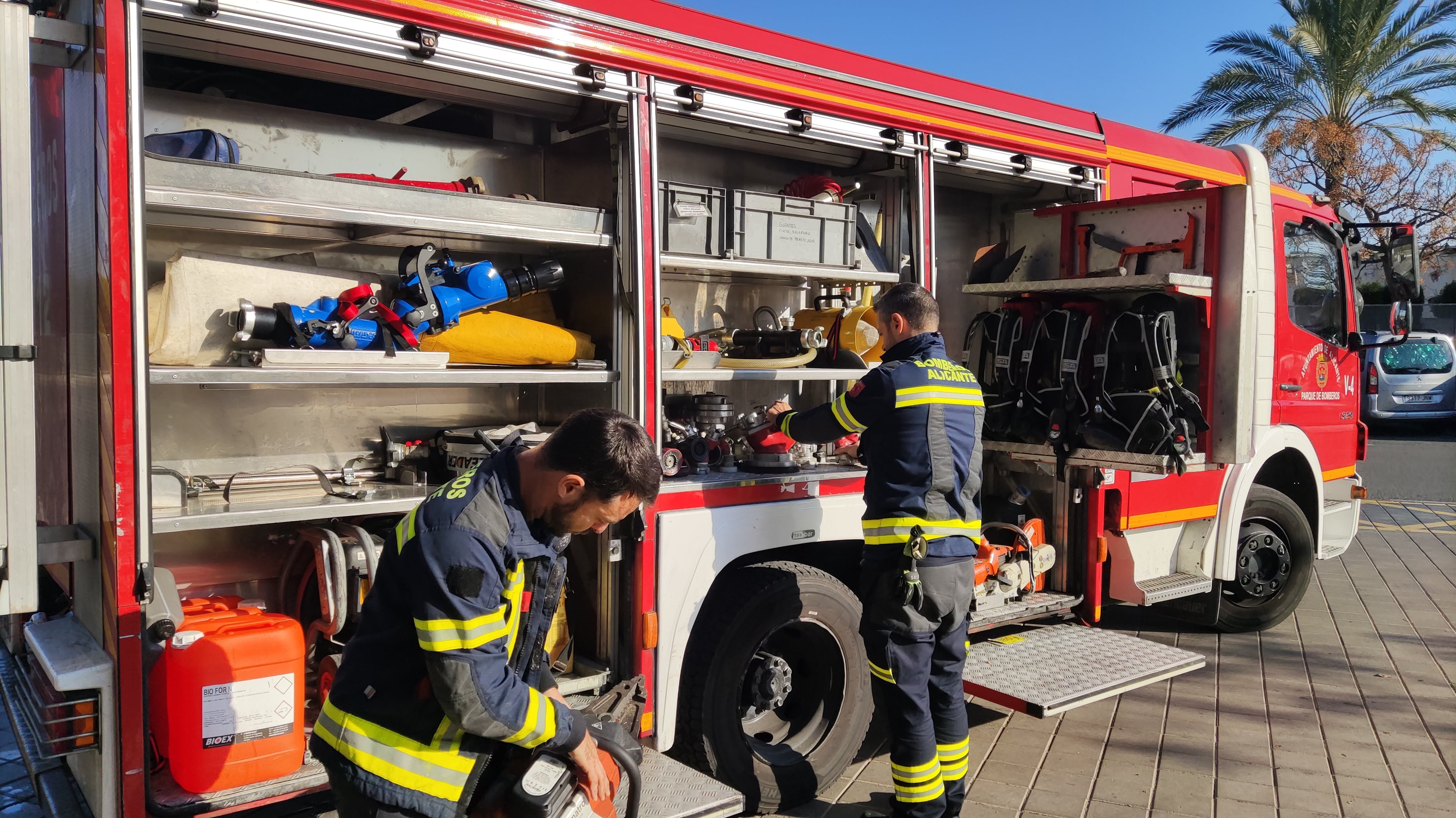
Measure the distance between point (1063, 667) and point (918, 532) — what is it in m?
1.50

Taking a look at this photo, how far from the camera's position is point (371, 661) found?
219 cm

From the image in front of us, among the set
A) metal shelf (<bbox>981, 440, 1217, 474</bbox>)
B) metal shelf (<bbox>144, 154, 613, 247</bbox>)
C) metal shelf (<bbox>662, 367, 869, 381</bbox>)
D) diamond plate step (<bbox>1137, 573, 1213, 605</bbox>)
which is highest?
metal shelf (<bbox>144, 154, 613, 247</bbox>)

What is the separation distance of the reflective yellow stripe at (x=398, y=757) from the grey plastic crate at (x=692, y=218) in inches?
88.3

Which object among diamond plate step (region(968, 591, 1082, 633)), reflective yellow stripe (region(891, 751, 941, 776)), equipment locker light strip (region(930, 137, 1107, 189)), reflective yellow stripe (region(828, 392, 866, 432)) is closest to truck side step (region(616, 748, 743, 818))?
reflective yellow stripe (region(891, 751, 941, 776))

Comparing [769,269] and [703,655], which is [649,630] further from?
[769,269]

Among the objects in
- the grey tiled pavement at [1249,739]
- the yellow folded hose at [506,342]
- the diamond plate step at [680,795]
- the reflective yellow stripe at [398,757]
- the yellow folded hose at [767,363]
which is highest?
the yellow folded hose at [506,342]

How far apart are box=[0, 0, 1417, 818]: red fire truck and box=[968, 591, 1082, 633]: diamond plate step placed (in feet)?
0.10

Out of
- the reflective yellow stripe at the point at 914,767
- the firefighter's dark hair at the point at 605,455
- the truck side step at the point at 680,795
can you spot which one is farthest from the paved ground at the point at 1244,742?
the firefighter's dark hair at the point at 605,455

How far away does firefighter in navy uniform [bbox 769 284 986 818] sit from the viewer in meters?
A: 3.65

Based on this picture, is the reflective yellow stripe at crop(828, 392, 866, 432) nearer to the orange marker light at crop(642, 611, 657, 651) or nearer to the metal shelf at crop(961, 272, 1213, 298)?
the orange marker light at crop(642, 611, 657, 651)

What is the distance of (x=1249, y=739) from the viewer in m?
4.70

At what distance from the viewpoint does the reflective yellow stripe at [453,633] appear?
2041 mm

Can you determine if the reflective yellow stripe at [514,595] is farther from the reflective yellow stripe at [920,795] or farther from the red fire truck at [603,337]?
the reflective yellow stripe at [920,795]

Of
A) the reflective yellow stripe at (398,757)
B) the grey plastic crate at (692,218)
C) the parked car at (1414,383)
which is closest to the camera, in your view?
the reflective yellow stripe at (398,757)
